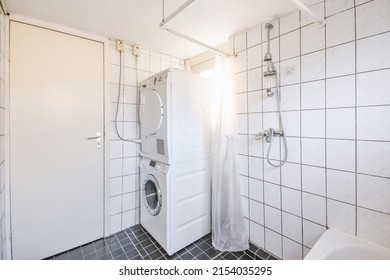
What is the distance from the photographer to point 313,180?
136cm

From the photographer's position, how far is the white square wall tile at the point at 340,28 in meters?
1.17

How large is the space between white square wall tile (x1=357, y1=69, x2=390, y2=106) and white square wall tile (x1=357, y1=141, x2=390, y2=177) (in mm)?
243

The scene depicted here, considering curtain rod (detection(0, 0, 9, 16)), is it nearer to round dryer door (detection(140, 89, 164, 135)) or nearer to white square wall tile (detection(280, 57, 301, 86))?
round dryer door (detection(140, 89, 164, 135))

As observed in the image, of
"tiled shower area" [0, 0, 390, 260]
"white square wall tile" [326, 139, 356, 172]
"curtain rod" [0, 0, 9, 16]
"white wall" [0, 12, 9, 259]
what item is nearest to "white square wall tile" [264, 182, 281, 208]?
"tiled shower area" [0, 0, 390, 260]

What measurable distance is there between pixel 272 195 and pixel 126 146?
152 cm

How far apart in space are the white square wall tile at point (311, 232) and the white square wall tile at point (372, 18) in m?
1.26

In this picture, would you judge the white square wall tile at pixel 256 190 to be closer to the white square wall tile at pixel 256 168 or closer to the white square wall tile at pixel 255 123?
the white square wall tile at pixel 256 168

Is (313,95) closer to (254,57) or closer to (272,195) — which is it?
(254,57)

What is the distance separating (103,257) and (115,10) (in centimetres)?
204

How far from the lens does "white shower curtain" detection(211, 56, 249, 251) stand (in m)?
1.75

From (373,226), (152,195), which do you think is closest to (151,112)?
(152,195)

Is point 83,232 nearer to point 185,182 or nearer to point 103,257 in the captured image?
point 103,257

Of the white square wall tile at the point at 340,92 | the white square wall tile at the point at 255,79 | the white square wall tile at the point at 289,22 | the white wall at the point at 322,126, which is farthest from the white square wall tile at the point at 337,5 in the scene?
the white square wall tile at the point at 255,79

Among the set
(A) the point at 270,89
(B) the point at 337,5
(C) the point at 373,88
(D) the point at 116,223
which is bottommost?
(D) the point at 116,223
